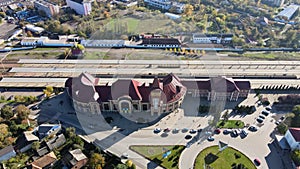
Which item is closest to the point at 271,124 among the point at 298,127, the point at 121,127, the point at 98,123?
the point at 298,127

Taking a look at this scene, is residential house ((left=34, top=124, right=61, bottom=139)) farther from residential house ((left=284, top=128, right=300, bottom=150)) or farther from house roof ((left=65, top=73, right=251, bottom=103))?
residential house ((left=284, top=128, right=300, bottom=150))

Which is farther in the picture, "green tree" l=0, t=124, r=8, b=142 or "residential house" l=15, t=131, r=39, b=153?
"green tree" l=0, t=124, r=8, b=142

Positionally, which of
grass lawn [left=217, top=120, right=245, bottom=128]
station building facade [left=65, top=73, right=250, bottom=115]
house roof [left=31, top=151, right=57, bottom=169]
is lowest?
house roof [left=31, top=151, right=57, bottom=169]

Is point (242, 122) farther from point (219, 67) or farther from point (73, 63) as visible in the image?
point (73, 63)

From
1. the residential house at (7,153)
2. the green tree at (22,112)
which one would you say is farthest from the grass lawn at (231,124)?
the green tree at (22,112)

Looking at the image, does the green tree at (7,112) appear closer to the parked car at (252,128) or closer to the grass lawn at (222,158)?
the grass lawn at (222,158)

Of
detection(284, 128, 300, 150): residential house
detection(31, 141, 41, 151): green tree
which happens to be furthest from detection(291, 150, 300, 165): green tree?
detection(31, 141, 41, 151): green tree
